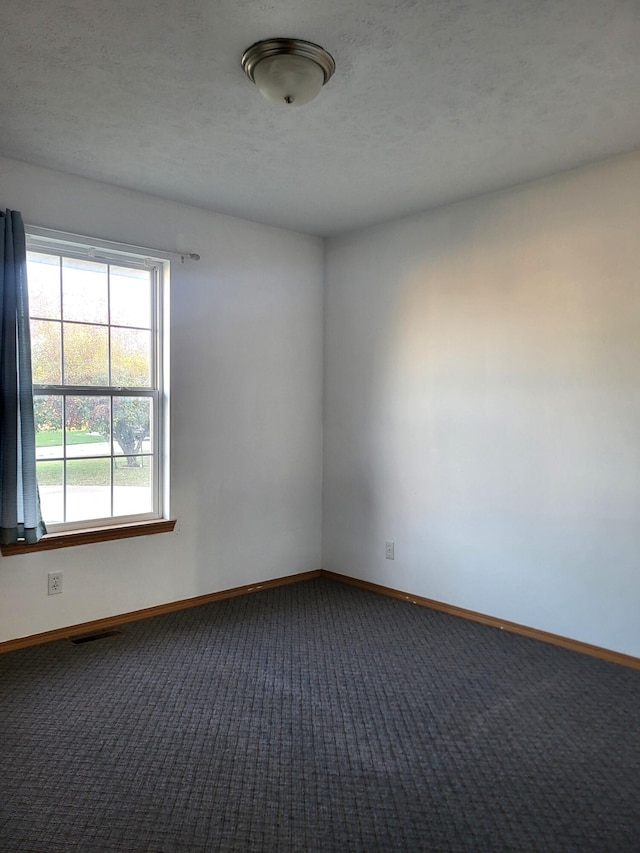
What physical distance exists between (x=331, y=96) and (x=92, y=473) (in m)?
2.34

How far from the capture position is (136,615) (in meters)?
3.60

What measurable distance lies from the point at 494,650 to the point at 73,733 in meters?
2.05

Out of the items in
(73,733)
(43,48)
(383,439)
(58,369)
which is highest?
(43,48)

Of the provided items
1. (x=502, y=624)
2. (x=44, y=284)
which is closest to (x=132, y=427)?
(x=44, y=284)

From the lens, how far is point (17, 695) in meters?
2.67

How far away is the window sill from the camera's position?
3124 millimetres

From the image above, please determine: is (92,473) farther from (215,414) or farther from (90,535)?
(215,414)

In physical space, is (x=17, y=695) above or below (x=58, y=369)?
below

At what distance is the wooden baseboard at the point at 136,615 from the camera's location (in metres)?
3.18

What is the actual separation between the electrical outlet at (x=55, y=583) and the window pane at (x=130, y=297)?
4.75 feet

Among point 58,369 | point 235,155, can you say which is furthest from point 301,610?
point 235,155

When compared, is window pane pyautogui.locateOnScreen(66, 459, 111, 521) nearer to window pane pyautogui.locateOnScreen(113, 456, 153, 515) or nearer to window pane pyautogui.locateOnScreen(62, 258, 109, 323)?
window pane pyautogui.locateOnScreen(113, 456, 153, 515)

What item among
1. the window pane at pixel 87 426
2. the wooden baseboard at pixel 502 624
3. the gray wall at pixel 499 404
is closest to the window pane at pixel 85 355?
the window pane at pixel 87 426

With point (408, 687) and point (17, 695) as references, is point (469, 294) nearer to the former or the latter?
point (408, 687)
